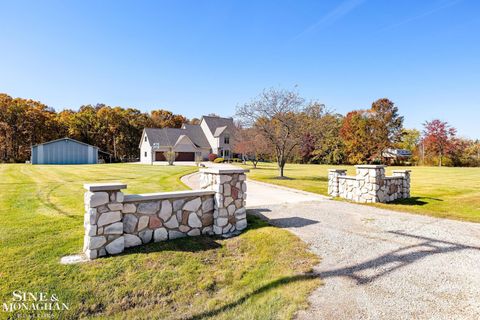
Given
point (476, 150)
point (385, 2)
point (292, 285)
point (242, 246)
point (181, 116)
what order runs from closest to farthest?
1. point (292, 285)
2. point (242, 246)
3. point (385, 2)
4. point (476, 150)
5. point (181, 116)

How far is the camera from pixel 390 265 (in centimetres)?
359

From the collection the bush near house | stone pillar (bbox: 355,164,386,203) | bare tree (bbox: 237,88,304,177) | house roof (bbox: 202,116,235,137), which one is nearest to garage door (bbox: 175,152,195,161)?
the bush near house

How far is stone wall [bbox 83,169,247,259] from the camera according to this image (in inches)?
156

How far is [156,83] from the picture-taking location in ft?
70.4

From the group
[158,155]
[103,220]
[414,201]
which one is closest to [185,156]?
[158,155]

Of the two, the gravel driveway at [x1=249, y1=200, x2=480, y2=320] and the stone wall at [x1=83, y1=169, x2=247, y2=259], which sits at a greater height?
the stone wall at [x1=83, y1=169, x2=247, y2=259]

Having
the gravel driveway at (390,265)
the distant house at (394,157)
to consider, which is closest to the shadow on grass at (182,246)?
the gravel driveway at (390,265)

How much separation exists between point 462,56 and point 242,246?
1555cm

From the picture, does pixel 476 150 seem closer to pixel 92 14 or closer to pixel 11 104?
pixel 92 14

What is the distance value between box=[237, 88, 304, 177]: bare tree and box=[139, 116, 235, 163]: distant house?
2368 cm

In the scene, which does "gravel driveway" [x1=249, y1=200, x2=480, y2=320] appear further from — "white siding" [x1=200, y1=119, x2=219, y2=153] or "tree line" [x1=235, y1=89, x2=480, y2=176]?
"white siding" [x1=200, y1=119, x2=219, y2=153]

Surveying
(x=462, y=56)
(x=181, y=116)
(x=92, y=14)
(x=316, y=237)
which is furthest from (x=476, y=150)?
(x=181, y=116)
